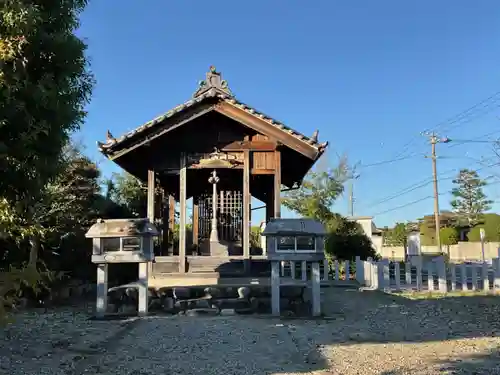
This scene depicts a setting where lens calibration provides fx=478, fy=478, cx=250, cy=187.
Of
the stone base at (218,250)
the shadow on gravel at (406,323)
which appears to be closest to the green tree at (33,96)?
the shadow on gravel at (406,323)

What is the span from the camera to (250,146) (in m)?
12.6

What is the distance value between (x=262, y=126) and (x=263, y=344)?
6.53 metres

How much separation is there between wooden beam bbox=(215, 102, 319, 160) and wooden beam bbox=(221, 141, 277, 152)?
484mm

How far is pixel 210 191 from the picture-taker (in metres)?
16.4

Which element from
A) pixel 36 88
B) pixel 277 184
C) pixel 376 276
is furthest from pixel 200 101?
pixel 36 88

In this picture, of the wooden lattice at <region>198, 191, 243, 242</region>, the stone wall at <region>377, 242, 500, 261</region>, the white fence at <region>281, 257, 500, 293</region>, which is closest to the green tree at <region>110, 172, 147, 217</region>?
the wooden lattice at <region>198, 191, 243, 242</region>

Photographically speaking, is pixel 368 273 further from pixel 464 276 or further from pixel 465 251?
pixel 465 251

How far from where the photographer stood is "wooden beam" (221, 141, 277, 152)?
12.6 m

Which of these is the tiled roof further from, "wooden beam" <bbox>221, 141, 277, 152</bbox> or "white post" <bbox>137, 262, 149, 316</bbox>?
"white post" <bbox>137, 262, 149, 316</bbox>

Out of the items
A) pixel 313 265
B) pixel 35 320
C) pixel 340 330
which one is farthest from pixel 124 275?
pixel 340 330

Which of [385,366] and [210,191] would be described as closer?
[385,366]

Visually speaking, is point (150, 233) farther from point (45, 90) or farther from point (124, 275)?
point (124, 275)

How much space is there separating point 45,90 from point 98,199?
10.5 meters

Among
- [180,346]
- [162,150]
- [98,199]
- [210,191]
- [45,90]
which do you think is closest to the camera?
[45,90]
